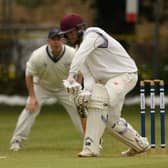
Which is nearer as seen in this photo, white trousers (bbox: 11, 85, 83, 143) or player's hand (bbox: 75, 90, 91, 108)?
player's hand (bbox: 75, 90, 91, 108)

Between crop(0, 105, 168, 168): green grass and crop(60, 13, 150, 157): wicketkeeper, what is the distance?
374mm

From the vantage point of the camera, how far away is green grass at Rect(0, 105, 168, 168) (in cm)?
1209

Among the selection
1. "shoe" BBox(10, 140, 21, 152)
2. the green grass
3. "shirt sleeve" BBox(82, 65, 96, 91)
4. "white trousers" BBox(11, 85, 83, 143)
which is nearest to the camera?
the green grass

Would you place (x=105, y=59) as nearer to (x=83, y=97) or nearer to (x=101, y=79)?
(x=101, y=79)

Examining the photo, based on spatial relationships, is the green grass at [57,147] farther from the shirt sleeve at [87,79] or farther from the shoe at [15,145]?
the shirt sleeve at [87,79]

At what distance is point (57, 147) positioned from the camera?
54.5 feet

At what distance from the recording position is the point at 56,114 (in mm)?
24906

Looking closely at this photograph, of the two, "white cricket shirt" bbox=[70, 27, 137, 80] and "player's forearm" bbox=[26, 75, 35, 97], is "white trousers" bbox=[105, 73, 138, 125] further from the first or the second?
"player's forearm" bbox=[26, 75, 35, 97]

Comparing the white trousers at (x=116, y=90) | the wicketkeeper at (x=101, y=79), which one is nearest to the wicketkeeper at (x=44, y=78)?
the wicketkeeper at (x=101, y=79)

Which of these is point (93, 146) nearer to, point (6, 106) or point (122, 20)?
point (6, 106)

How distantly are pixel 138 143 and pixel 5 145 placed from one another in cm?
411

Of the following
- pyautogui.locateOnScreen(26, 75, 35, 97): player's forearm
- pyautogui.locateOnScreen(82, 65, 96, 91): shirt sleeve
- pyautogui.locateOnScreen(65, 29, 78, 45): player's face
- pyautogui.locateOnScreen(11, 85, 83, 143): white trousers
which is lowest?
pyautogui.locateOnScreen(11, 85, 83, 143): white trousers

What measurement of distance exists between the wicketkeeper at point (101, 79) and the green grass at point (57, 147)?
1.23ft

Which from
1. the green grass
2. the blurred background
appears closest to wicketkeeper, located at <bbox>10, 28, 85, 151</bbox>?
the green grass
